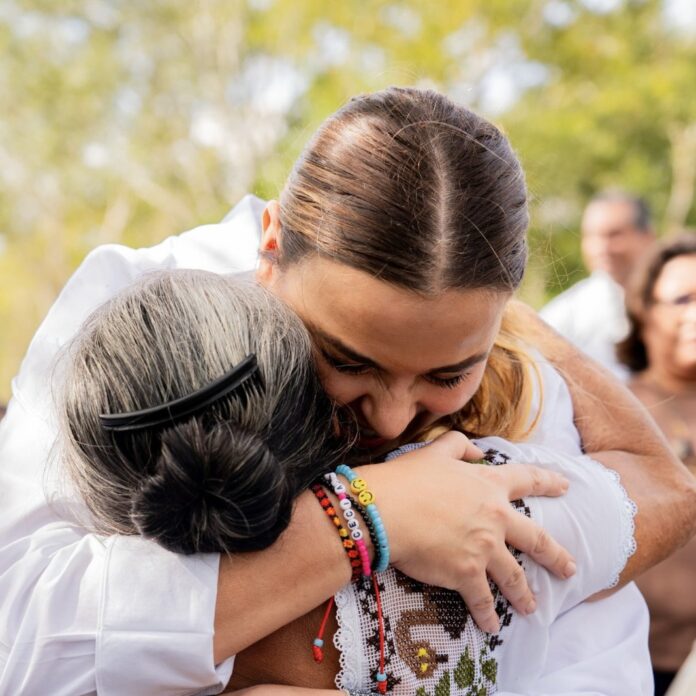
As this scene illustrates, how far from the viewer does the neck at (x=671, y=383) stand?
4.62m

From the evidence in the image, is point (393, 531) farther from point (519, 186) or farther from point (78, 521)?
point (519, 186)

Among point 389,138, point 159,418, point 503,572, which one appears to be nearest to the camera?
point 159,418

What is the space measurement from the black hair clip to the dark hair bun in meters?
0.03

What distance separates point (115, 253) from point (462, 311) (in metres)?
1.09

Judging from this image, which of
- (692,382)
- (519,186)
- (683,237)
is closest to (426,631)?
(519,186)

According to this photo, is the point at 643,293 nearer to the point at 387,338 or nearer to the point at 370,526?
the point at 387,338

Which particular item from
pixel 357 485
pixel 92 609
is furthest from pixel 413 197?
pixel 92 609

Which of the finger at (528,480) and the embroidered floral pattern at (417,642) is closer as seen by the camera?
the embroidered floral pattern at (417,642)

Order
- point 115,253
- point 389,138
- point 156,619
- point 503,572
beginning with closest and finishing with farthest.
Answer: point 156,619
point 503,572
point 389,138
point 115,253

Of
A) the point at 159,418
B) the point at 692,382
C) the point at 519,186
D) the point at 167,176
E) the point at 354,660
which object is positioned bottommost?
the point at 167,176

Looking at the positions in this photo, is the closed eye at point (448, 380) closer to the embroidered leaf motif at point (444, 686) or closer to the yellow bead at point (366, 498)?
the yellow bead at point (366, 498)

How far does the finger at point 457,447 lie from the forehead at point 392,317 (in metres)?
0.16

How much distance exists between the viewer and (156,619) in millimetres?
1684

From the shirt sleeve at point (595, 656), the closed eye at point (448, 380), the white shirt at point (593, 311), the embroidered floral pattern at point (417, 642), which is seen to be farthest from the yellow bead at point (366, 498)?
the white shirt at point (593, 311)
